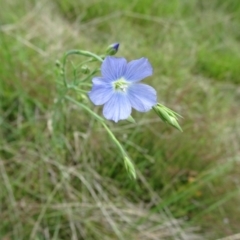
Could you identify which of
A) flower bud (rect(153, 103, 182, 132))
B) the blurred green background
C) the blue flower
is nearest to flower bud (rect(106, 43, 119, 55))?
the blue flower

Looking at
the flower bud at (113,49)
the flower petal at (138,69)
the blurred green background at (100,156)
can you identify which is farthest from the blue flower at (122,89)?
the blurred green background at (100,156)

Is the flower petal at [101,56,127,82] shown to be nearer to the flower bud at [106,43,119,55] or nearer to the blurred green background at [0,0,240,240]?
the flower bud at [106,43,119,55]

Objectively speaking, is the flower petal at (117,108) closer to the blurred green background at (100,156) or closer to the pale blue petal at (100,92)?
the pale blue petal at (100,92)

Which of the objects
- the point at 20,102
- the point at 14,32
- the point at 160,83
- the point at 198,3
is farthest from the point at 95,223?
the point at 198,3

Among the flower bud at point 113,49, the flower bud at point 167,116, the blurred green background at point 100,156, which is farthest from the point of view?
the blurred green background at point 100,156

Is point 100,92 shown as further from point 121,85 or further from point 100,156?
point 100,156

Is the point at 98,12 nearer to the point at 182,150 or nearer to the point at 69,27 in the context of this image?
the point at 69,27

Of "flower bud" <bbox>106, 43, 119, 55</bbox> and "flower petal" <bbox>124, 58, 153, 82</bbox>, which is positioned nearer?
"flower petal" <bbox>124, 58, 153, 82</bbox>
